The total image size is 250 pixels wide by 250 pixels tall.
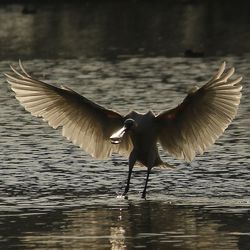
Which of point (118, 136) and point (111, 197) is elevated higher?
point (118, 136)

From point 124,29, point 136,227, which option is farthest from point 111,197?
point 124,29

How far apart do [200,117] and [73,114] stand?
5.40 ft

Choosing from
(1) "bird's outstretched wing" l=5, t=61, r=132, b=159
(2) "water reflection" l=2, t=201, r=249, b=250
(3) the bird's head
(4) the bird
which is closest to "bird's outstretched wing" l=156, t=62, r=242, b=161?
(4) the bird

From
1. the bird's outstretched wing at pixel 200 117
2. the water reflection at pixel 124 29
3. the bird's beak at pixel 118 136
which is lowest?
the bird's beak at pixel 118 136

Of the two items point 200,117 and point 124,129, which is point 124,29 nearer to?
point 200,117

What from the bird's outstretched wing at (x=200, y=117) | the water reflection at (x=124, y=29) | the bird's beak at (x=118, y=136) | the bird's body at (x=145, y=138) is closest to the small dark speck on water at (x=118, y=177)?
the bird's body at (x=145, y=138)

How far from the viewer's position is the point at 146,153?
56.3 feet

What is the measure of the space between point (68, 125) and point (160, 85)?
44.0ft

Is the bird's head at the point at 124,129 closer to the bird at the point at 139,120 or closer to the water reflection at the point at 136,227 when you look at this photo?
the bird at the point at 139,120

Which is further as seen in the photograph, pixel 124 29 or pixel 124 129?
pixel 124 29

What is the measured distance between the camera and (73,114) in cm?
1752

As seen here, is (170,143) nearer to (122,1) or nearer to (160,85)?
(160,85)

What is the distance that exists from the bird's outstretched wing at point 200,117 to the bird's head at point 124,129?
44 cm

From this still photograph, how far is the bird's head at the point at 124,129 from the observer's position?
53.7ft
